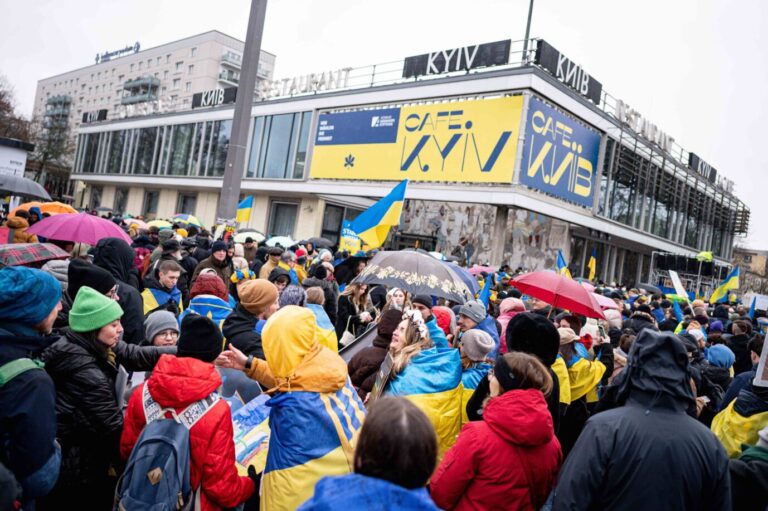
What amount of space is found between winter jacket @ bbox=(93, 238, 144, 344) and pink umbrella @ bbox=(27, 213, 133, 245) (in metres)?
0.59

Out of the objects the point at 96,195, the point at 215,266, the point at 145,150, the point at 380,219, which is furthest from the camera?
the point at 96,195

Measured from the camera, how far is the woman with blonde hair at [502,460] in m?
2.50

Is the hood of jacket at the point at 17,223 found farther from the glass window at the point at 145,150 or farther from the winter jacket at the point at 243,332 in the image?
the glass window at the point at 145,150

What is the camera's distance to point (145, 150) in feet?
143

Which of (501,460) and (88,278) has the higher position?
(88,278)

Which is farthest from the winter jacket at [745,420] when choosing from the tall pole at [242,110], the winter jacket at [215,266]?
the tall pole at [242,110]

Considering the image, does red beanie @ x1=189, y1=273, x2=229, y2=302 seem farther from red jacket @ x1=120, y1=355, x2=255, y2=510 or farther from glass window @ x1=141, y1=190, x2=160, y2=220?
glass window @ x1=141, y1=190, x2=160, y2=220

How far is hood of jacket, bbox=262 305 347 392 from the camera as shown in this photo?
101 inches

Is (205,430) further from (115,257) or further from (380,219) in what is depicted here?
(380,219)

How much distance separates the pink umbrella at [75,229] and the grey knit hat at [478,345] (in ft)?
13.6

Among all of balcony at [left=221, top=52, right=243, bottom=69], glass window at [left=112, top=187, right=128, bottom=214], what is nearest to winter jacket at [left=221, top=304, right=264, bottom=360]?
glass window at [left=112, top=187, right=128, bottom=214]

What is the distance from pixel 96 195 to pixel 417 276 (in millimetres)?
54206

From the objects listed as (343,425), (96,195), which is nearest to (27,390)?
(343,425)

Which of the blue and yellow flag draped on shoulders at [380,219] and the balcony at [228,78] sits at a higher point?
the balcony at [228,78]
